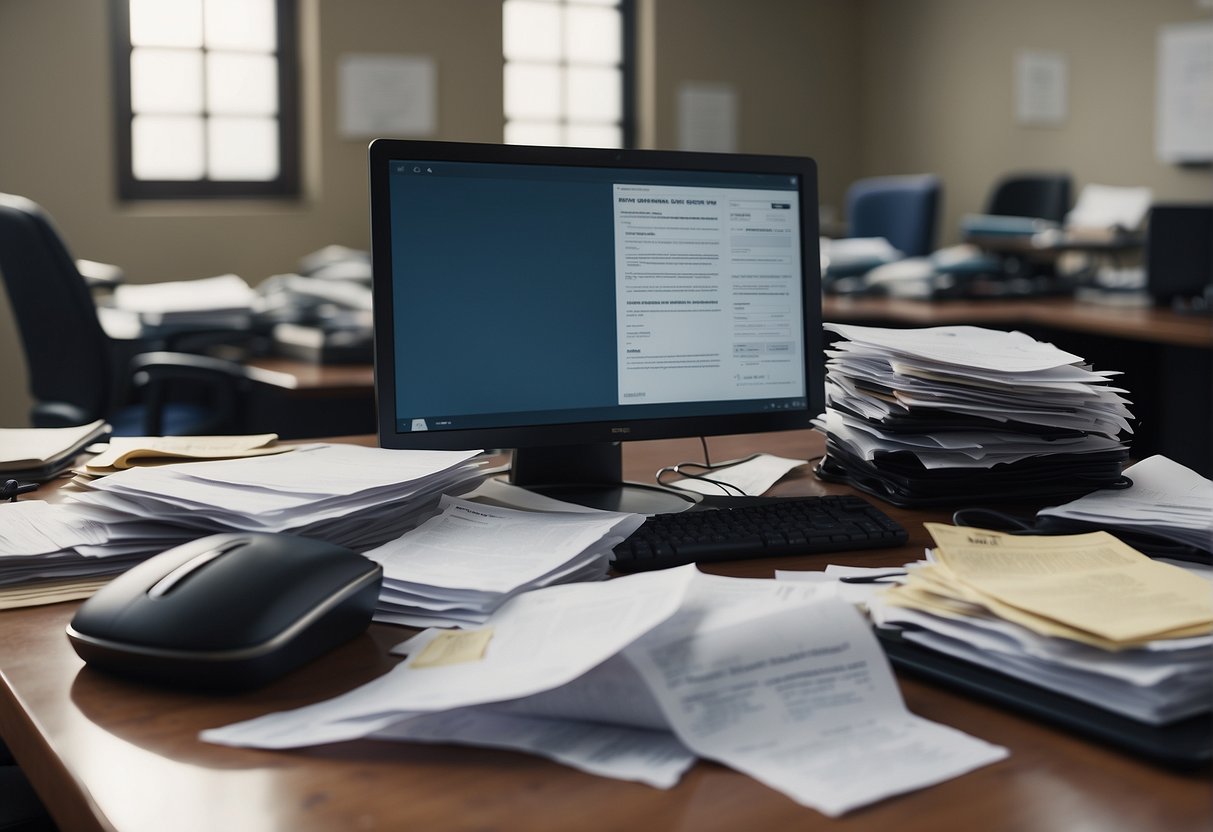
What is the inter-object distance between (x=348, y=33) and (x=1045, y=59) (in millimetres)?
3601

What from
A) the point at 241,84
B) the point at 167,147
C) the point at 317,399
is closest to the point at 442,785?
the point at 317,399

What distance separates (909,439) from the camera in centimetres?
121

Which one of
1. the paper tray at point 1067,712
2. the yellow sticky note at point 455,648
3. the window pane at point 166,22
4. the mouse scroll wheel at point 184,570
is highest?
the window pane at point 166,22

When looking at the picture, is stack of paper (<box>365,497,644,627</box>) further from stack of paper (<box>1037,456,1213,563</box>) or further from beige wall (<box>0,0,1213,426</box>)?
beige wall (<box>0,0,1213,426</box>)

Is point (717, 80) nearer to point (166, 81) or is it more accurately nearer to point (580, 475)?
point (166, 81)

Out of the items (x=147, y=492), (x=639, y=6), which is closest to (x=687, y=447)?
(x=147, y=492)

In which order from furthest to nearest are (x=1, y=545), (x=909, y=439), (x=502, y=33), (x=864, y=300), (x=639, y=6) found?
1. (x=639, y=6)
2. (x=502, y=33)
3. (x=864, y=300)
4. (x=909, y=439)
5. (x=1, y=545)

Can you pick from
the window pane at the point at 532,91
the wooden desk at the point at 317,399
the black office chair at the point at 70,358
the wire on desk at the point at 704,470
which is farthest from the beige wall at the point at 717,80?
the wire on desk at the point at 704,470

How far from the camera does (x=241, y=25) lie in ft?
17.4

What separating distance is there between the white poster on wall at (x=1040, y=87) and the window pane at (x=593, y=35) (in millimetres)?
2182

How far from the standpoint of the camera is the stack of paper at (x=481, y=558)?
2.74 feet

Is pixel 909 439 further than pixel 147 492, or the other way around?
pixel 909 439

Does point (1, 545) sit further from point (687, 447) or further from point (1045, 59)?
point (1045, 59)

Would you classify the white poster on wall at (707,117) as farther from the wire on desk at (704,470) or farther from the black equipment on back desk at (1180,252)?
the wire on desk at (704,470)
